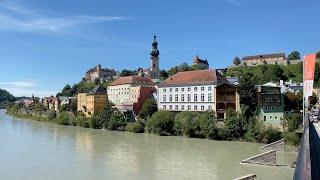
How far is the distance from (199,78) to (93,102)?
27014 mm

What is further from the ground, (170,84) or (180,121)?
(170,84)

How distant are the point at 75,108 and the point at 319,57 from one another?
52155mm

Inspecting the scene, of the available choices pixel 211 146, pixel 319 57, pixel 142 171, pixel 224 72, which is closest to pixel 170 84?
pixel 211 146

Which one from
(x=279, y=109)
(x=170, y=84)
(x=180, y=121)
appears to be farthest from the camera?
(x=170, y=84)

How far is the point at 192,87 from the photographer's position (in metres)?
55.8

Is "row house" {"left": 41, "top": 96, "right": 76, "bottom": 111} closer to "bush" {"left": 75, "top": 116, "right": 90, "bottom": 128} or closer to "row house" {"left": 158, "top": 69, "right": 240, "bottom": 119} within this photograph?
"bush" {"left": 75, "top": 116, "right": 90, "bottom": 128}

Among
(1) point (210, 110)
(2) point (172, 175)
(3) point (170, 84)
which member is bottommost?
(2) point (172, 175)

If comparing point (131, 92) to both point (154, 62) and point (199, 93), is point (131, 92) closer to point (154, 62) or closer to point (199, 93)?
point (199, 93)

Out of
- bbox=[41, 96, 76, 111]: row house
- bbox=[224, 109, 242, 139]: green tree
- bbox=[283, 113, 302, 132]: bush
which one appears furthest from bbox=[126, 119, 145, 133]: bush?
bbox=[41, 96, 76, 111]: row house

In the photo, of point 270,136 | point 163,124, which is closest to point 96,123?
point 163,124

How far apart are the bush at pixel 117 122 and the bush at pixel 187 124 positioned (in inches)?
420

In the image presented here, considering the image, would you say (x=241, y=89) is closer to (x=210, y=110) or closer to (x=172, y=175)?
(x=210, y=110)

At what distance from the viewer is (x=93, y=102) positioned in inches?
2995

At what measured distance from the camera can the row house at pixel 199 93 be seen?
5070 cm
